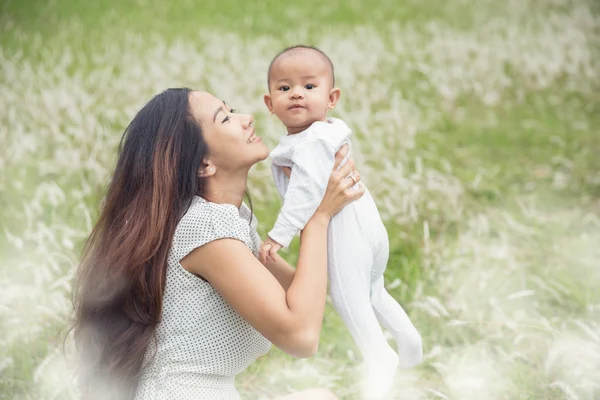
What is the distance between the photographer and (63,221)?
550 centimetres

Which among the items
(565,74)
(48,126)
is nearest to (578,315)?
(48,126)

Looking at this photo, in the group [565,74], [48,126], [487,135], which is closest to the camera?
[48,126]

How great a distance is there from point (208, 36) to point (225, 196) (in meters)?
6.66

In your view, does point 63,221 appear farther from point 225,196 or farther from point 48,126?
point 225,196

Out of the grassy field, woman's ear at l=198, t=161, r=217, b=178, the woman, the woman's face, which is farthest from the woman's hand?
the grassy field

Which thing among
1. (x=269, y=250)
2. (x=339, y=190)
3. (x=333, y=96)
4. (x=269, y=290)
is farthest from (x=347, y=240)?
(x=333, y=96)

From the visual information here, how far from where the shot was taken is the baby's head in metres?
2.94

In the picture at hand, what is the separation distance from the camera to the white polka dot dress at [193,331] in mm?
2783

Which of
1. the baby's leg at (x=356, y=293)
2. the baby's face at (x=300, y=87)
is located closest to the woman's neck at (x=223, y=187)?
the baby's face at (x=300, y=87)

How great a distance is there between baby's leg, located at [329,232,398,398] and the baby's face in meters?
0.44

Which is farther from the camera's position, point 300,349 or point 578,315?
point 578,315

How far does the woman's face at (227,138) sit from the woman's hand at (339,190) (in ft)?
0.82

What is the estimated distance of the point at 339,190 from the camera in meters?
2.92

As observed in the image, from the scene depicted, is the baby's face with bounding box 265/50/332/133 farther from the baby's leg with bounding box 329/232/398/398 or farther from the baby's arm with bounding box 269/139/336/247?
the baby's leg with bounding box 329/232/398/398
